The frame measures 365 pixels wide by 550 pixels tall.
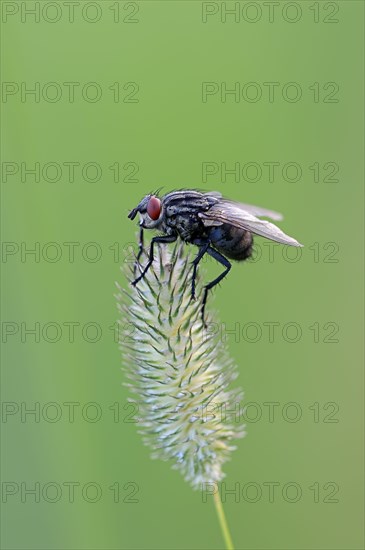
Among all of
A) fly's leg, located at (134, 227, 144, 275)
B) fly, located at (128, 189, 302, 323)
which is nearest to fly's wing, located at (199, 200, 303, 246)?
fly, located at (128, 189, 302, 323)

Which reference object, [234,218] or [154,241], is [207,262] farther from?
[154,241]

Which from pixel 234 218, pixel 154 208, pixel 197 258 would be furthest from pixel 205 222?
pixel 197 258

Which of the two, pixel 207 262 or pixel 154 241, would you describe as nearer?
pixel 154 241

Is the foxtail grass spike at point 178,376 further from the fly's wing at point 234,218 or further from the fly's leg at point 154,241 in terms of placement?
the fly's wing at point 234,218

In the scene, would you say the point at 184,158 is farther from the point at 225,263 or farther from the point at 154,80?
the point at 225,263

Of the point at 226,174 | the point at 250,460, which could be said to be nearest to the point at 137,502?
the point at 250,460

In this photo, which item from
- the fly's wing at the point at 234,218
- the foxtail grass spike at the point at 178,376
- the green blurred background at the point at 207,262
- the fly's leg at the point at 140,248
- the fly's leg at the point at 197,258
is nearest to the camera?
the foxtail grass spike at the point at 178,376

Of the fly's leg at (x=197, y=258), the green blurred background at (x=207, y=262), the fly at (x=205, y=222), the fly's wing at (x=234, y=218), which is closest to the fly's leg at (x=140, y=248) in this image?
the fly at (x=205, y=222)

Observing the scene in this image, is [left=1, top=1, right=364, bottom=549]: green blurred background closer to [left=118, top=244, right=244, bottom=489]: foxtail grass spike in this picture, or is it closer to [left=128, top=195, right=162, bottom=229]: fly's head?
[left=128, top=195, right=162, bottom=229]: fly's head
